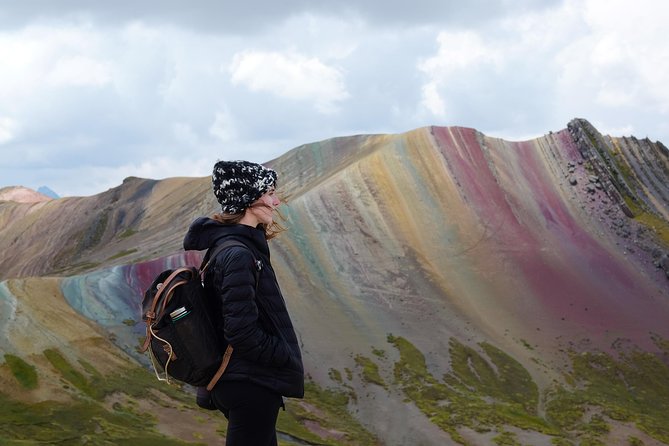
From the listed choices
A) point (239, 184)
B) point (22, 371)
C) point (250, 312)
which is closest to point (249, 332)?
point (250, 312)

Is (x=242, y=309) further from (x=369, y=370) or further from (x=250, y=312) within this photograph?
(x=369, y=370)

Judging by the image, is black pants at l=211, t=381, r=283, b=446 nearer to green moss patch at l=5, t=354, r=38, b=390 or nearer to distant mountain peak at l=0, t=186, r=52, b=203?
green moss patch at l=5, t=354, r=38, b=390

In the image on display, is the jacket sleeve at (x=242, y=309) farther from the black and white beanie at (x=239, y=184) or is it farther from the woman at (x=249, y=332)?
the black and white beanie at (x=239, y=184)

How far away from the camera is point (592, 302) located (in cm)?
5934

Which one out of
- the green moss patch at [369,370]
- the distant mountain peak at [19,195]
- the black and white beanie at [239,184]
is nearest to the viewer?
the black and white beanie at [239,184]

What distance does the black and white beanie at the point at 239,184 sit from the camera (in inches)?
322

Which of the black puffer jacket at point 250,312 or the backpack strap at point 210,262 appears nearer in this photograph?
the black puffer jacket at point 250,312

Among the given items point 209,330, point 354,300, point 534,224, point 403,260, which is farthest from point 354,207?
point 209,330

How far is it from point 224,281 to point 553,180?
69444mm

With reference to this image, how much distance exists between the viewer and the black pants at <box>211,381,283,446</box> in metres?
7.45

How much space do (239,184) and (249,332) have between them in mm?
1771

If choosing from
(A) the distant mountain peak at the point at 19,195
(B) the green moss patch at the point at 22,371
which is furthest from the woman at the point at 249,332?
(A) the distant mountain peak at the point at 19,195

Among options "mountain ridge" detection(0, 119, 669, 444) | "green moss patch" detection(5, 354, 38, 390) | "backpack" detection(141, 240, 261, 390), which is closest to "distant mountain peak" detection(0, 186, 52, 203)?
"mountain ridge" detection(0, 119, 669, 444)

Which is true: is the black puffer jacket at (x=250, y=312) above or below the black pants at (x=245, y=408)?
above
